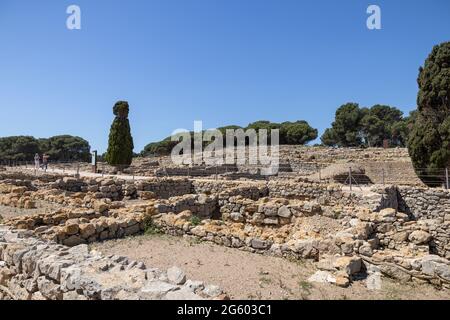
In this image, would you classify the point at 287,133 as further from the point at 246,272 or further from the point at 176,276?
the point at 176,276

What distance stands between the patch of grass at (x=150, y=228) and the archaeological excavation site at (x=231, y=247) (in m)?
0.04

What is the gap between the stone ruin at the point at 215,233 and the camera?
192 inches

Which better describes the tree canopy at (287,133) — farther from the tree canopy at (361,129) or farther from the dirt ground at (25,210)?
the dirt ground at (25,210)

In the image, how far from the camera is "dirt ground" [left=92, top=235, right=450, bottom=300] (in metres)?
5.71

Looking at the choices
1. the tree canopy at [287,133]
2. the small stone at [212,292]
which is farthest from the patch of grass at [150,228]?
the tree canopy at [287,133]

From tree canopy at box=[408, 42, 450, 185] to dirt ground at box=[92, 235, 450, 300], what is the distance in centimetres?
1596

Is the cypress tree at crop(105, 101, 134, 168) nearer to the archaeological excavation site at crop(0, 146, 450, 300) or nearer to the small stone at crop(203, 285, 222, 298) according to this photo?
the archaeological excavation site at crop(0, 146, 450, 300)

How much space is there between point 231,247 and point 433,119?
764 inches

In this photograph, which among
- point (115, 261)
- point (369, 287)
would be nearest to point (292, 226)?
point (369, 287)

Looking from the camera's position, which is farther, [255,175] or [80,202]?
[255,175]

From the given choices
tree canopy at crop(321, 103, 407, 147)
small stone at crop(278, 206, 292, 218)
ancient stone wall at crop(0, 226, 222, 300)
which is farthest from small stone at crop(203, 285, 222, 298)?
tree canopy at crop(321, 103, 407, 147)

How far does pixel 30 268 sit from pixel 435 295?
7.52 m
